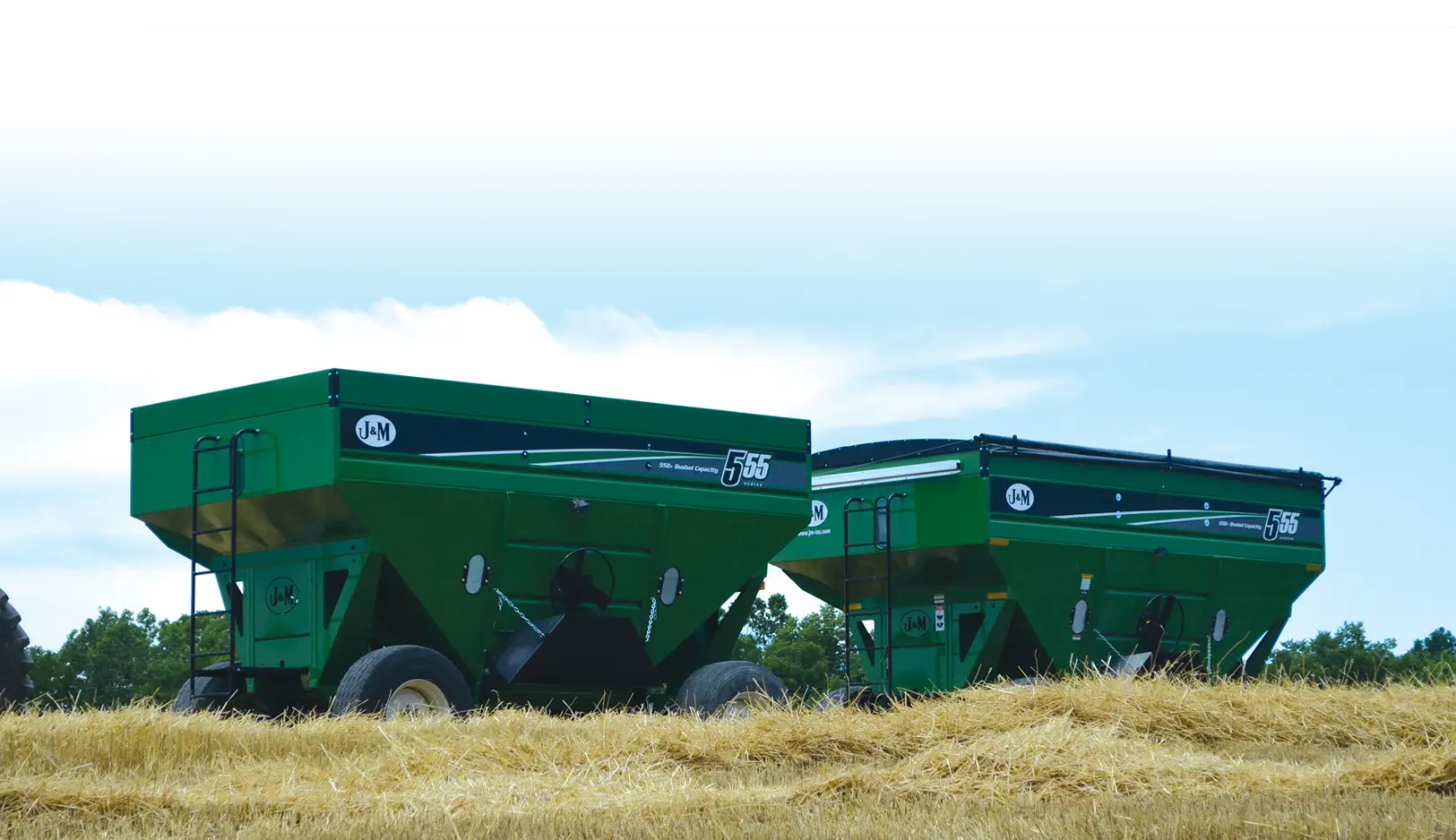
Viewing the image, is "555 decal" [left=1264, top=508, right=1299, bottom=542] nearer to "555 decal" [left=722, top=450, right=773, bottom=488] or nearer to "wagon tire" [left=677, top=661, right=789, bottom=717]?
"555 decal" [left=722, top=450, right=773, bottom=488]

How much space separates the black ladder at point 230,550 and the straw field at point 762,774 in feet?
7.12

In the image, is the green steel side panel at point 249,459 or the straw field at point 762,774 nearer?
the straw field at point 762,774

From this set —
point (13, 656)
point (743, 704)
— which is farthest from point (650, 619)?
point (13, 656)

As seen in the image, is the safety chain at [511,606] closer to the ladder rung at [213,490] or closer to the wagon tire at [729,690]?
the wagon tire at [729,690]

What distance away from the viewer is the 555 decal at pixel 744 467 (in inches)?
571

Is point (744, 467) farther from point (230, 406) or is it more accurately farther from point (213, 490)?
point (213, 490)

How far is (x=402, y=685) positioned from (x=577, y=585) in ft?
6.29

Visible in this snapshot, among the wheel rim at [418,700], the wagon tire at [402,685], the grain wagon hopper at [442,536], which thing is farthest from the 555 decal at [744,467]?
the wheel rim at [418,700]

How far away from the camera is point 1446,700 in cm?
1221

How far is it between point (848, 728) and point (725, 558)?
14.7ft

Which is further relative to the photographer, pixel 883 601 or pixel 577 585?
pixel 883 601

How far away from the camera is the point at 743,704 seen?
45.0 ft

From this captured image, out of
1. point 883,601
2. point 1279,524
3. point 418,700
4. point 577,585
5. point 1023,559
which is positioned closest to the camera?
point 418,700

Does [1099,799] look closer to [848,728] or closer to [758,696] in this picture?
[848,728]
